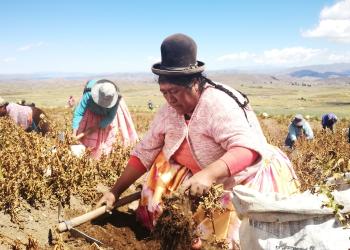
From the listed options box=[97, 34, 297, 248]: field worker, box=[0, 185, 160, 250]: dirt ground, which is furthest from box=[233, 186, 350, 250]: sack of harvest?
box=[0, 185, 160, 250]: dirt ground

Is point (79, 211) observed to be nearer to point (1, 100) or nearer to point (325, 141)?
point (1, 100)

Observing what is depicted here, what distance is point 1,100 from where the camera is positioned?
602 centimetres

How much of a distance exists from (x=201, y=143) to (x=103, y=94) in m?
2.70

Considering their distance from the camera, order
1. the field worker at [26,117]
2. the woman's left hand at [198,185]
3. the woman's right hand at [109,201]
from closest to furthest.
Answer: the woman's left hand at [198,185] → the woman's right hand at [109,201] → the field worker at [26,117]

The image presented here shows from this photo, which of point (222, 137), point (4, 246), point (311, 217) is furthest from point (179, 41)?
point (4, 246)

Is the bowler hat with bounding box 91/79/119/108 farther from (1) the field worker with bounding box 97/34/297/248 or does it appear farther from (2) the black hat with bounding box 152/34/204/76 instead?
(2) the black hat with bounding box 152/34/204/76

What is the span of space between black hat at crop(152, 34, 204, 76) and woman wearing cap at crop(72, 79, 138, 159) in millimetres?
2668

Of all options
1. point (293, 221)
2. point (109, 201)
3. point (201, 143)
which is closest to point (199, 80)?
point (201, 143)

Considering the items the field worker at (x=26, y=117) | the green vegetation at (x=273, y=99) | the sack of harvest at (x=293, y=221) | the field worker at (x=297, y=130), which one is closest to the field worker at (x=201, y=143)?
the sack of harvest at (x=293, y=221)

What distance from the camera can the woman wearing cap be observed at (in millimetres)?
5293

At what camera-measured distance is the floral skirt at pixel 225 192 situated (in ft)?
8.56

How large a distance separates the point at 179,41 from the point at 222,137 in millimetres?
657

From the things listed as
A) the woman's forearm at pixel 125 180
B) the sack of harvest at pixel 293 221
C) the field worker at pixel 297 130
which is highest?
the sack of harvest at pixel 293 221

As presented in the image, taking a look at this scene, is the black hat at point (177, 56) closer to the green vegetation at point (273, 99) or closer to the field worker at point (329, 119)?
the field worker at point (329, 119)
